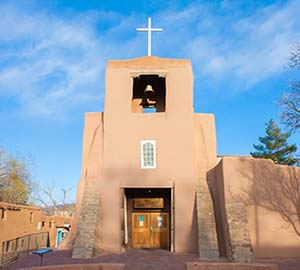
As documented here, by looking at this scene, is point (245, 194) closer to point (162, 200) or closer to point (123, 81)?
point (162, 200)

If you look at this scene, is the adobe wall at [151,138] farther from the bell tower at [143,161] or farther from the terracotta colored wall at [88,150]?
the terracotta colored wall at [88,150]

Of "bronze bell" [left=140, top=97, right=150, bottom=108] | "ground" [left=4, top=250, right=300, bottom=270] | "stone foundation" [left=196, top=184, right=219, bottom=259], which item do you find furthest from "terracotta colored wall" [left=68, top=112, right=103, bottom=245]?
"stone foundation" [left=196, top=184, right=219, bottom=259]

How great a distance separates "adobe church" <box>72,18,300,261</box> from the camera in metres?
13.8

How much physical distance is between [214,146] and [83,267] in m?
10.2

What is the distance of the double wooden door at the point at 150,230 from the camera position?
18.3 m

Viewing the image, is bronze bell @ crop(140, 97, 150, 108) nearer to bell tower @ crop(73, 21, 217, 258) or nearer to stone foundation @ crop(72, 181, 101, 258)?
bell tower @ crop(73, 21, 217, 258)

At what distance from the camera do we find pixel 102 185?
53.1ft

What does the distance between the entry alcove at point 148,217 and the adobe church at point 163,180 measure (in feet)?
0.18

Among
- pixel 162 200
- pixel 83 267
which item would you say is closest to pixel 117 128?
pixel 162 200

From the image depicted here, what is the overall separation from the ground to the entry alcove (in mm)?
3559

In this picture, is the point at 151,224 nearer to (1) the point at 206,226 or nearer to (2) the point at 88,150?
(1) the point at 206,226

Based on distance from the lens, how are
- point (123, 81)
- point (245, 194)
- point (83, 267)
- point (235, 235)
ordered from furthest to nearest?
1. point (123, 81)
2. point (245, 194)
3. point (235, 235)
4. point (83, 267)

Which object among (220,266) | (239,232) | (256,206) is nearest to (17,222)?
(239,232)

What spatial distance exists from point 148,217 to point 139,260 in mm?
5657
